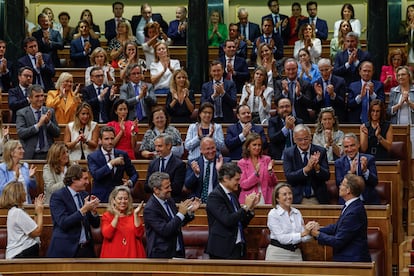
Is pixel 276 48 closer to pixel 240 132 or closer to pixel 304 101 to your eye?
pixel 304 101

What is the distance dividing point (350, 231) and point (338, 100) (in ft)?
10.3

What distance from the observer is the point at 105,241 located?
9.66m

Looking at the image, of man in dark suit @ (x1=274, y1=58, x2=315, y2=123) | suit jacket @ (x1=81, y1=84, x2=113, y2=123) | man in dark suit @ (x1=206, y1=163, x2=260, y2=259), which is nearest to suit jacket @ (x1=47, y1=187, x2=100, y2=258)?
man in dark suit @ (x1=206, y1=163, x2=260, y2=259)

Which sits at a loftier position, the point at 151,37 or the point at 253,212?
the point at 151,37

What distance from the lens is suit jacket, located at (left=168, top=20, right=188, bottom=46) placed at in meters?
15.2

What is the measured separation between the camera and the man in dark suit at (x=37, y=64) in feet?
43.3

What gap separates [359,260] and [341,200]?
1.29 meters

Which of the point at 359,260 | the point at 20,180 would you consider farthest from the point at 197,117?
the point at 359,260

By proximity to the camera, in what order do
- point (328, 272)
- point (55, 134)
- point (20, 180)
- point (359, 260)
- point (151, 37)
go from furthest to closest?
point (151, 37)
point (55, 134)
point (20, 180)
point (359, 260)
point (328, 272)

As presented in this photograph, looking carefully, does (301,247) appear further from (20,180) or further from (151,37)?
(151,37)

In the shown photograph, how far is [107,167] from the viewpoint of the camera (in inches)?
415

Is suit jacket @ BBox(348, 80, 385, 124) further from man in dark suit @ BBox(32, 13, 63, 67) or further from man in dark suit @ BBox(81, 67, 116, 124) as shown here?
man in dark suit @ BBox(32, 13, 63, 67)

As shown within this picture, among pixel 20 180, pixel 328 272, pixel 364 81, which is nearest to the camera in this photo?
pixel 328 272

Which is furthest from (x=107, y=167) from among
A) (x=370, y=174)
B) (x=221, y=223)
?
(x=370, y=174)
